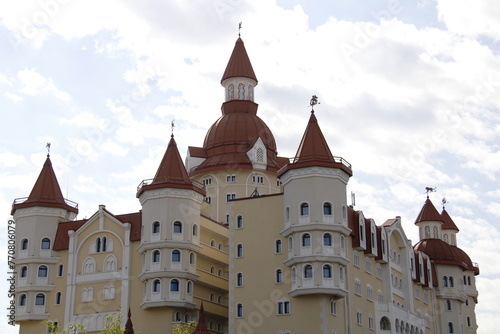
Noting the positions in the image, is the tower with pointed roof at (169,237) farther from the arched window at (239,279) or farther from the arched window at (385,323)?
the arched window at (385,323)

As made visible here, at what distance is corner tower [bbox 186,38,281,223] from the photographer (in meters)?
89.6

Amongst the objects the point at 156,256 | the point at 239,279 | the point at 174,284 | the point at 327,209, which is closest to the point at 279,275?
the point at 239,279

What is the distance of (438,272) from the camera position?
93.9 metres

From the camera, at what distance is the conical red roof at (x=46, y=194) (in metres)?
79.2

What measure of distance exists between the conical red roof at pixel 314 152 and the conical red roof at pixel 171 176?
9066 millimetres

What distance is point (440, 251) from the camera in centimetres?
9538

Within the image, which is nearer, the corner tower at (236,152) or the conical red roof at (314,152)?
the conical red roof at (314,152)

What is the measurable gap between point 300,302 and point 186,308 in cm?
1068

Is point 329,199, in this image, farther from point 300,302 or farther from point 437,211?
point 437,211

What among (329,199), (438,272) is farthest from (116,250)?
(438,272)

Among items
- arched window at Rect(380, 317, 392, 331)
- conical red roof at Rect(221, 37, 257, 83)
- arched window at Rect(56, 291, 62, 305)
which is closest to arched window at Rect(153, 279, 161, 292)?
arched window at Rect(56, 291, 62, 305)

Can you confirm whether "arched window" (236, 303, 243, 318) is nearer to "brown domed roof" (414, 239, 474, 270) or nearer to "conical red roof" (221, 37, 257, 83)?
"brown domed roof" (414, 239, 474, 270)

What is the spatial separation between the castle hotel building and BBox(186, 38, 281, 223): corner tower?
467 cm

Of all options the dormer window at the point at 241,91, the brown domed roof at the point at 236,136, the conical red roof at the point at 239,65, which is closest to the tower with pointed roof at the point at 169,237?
the brown domed roof at the point at 236,136
